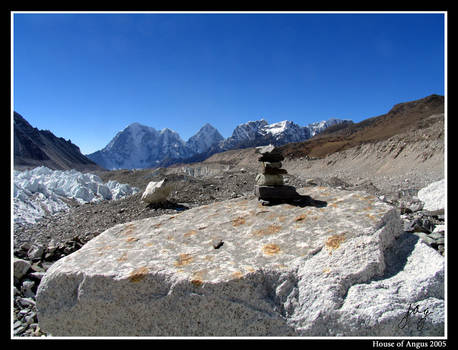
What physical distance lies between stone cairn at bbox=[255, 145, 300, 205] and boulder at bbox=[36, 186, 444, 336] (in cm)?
119

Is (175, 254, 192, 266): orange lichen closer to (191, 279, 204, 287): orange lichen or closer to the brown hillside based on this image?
(191, 279, 204, 287): orange lichen

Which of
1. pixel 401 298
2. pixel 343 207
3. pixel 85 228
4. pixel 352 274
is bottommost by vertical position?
pixel 85 228

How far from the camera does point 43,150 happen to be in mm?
149625

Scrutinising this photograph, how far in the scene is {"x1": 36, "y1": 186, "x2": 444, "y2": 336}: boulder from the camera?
133 inches

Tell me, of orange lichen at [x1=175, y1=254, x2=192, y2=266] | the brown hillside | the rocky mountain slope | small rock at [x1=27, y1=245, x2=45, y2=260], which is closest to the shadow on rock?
small rock at [x1=27, y1=245, x2=45, y2=260]

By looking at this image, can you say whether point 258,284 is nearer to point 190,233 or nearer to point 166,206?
point 190,233

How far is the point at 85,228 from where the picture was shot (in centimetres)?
1557

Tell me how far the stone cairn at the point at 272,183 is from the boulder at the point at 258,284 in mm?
1188

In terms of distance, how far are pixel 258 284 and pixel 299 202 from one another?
102 inches

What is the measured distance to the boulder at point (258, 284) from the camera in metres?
3.38

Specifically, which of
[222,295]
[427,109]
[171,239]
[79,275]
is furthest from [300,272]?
[427,109]

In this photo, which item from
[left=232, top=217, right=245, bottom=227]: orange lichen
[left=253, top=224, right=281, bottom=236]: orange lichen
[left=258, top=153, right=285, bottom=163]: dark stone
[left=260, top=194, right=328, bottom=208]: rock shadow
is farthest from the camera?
[left=258, top=153, right=285, bottom=163]: dark stone

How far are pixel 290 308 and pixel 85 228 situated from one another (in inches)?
573
